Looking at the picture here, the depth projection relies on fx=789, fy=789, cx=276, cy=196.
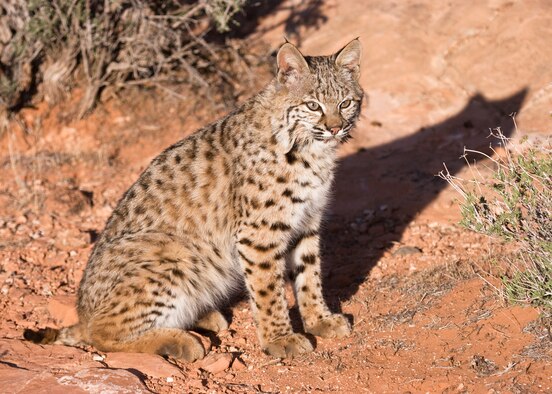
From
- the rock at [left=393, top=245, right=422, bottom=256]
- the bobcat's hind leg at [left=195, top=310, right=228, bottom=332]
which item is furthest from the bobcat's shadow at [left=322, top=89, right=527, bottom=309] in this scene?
the bobcat's hind leg at [left=195, top=310, right=228, bottom=332]

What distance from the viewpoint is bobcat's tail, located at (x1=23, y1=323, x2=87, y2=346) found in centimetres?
573

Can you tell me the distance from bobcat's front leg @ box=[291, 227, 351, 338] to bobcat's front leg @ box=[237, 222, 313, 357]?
277 millimetres

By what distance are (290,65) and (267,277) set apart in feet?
5.08

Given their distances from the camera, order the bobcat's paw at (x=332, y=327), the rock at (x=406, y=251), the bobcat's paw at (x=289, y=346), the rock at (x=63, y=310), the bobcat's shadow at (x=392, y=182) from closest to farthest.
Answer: the bobcat's paw at (x=289, y=346) → the bobcat's paw at (x=332, y=327) → the rock at (x=63, y=310) → the rock at (x=406, y=251) → the bobcat's shadow at (x=392, y=182)

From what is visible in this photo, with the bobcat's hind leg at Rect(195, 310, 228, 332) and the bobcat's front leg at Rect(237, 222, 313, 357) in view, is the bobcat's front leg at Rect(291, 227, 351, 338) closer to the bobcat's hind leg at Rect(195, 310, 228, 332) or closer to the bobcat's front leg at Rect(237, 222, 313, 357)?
the bobcat's front leg at Rect(237, 222, 313, 357)

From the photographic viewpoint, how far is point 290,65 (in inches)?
226

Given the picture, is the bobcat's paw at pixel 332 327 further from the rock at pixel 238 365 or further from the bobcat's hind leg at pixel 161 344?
the bobcat's hind leg at pixel 161 344

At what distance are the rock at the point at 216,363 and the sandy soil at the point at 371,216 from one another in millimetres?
15

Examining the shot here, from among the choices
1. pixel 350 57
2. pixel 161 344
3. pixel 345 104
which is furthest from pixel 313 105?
pixel 161 344

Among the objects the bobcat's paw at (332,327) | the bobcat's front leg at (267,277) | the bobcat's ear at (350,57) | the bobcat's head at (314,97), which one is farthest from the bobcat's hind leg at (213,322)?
the bobcat's ear at (350,57)

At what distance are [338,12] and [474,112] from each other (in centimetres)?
284

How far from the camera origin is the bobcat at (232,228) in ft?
18.3

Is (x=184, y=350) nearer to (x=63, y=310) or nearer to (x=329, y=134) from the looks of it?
(x=63, y=310)

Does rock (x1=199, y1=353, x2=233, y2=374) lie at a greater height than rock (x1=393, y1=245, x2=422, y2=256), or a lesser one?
greater
